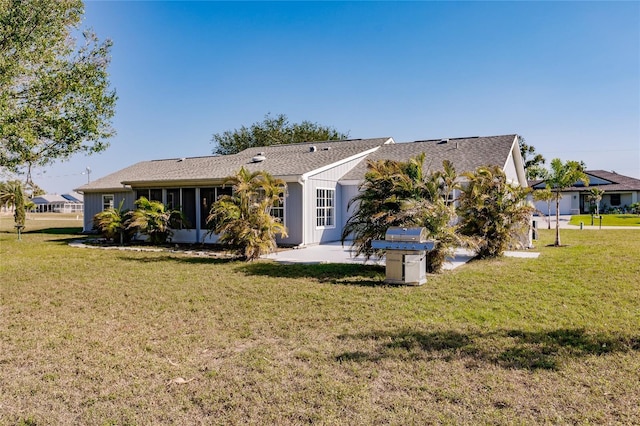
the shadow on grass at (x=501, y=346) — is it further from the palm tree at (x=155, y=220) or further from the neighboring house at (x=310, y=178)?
the palm tree at (x=155, y=220)

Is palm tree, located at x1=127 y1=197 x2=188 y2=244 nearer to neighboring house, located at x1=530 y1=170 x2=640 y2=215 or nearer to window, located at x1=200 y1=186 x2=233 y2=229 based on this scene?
window, located at x1=200 y1=186 x2=233 y2=229

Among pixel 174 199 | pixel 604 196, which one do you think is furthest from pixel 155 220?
pixel 604 196

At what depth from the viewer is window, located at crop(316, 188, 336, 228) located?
15547 mm

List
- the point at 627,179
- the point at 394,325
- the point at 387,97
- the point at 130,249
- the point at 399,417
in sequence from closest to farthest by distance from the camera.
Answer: the point at 399,417
the point at 394,325
the point at 130,249
the point at 387,97
the point at 627,179

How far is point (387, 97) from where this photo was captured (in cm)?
2170

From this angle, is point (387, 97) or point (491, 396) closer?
point (491, 396)

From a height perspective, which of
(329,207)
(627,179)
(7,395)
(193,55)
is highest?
(193,55)

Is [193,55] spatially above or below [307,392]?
above

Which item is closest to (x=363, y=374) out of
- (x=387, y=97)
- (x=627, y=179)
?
(x=387, y=97)

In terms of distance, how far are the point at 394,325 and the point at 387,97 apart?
17867mm

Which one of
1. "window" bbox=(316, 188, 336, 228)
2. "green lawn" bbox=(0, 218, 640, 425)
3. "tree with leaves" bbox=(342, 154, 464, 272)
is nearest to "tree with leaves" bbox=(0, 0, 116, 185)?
"green lawn" bbox=(0, 218, 640, 425)

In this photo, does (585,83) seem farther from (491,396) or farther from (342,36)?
(491,396)

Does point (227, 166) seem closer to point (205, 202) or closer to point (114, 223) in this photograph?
point (205, 202)

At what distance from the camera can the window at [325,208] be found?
1555cm
